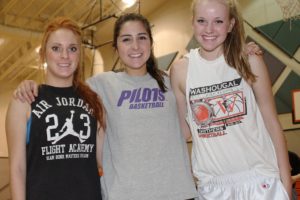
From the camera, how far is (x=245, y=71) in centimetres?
212

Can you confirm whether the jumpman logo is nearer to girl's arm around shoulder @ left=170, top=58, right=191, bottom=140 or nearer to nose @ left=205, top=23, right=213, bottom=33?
girl's arm around shoulder @ left=170, top=58, right=191, bottom=140

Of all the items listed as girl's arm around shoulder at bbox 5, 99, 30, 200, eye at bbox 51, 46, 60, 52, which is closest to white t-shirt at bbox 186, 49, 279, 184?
eye at bbox 51, 46, 60, 52

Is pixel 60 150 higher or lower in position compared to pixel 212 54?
lower

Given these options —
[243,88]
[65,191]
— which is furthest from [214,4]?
[65,191]

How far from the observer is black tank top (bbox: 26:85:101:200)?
2041mm

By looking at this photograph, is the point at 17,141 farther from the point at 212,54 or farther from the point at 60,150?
the point at 212,54

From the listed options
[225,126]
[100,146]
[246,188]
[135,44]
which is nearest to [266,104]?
[225,126]

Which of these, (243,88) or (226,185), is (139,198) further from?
(243,88)

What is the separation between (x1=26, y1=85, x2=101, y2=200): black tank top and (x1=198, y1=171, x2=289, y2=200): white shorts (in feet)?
2.22

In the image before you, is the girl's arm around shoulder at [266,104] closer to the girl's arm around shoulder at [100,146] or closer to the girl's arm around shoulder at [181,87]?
the girl's arm around shoulder at [181,87]

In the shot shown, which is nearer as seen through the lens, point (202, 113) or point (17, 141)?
point (17, 141)

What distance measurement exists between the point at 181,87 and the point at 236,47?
41 cm

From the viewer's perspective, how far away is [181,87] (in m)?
Answer: 2.38

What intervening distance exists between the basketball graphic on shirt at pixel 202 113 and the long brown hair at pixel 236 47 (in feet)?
0.88
